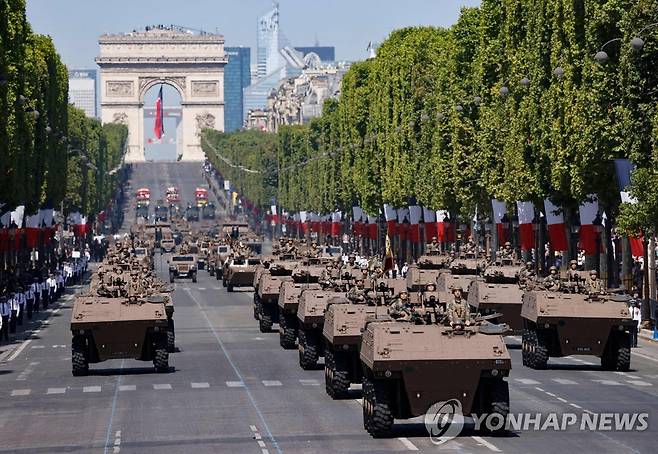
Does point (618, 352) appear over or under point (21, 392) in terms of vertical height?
over

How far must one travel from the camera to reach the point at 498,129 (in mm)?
83062

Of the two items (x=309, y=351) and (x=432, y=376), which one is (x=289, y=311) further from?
(x=432, y=376)

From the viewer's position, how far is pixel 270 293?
6109 cm

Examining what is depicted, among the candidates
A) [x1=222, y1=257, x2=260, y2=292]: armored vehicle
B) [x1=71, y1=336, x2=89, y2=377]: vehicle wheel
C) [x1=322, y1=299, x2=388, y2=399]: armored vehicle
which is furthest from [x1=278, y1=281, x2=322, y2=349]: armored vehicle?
[x1=222, y1=257, x2=260, y2=292]: armored vehicle

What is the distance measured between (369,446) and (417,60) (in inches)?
3247

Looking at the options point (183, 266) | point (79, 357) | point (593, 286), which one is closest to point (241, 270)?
point (183, 266)

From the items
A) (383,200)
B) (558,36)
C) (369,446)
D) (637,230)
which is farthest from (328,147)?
(369,446)

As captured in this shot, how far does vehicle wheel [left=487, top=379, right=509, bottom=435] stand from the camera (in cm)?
3033

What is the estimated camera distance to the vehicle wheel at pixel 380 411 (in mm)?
30188

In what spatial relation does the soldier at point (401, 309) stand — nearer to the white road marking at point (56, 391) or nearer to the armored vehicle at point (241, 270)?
the white road marking at point (56, 391)

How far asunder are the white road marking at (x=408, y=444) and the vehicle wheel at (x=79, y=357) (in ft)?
51.2

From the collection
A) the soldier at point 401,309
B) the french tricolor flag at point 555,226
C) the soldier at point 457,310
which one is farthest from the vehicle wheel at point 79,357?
the french tricolor flag at point 555,226

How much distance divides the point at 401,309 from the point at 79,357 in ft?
47.3

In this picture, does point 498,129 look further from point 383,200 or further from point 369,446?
point 369,446
